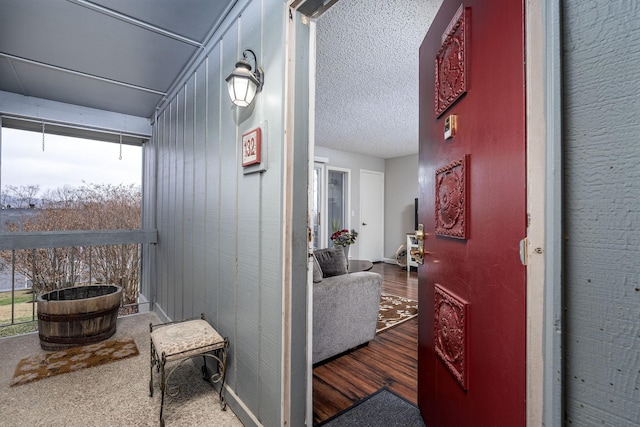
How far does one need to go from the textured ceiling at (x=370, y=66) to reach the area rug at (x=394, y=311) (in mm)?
2636

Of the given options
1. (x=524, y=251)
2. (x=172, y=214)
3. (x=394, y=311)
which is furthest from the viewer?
(x=394, y=311)

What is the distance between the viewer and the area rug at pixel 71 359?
2121mm

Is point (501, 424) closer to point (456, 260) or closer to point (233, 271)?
point (456, 260)

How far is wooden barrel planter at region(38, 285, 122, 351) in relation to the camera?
2.47 m

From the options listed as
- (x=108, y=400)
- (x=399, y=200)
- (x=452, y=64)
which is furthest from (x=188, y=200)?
(x=399, y=200)

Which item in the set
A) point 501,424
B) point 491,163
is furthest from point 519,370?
point 491,163

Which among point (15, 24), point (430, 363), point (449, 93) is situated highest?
point (15, 24)

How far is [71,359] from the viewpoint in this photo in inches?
92.1

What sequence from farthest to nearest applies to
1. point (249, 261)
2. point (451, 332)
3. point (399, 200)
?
point (399, 200) → point (249, 261) → point (451, 332)

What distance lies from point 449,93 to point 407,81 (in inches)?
82.2

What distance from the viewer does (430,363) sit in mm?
1427

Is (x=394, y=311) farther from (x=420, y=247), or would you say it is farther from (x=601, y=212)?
(x=601, y=212)

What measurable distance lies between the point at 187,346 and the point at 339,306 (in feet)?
3.71

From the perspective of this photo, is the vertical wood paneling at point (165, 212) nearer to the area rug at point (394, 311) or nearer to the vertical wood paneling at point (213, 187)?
the vertical wood paneling at point (213, 187)
